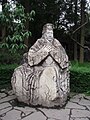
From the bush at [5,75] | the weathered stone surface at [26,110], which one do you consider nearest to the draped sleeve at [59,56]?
the weathered stone surface at [26,110]

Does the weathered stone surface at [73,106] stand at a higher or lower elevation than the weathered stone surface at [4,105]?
lower

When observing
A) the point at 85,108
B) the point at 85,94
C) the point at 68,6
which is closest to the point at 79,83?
the point at 85,94

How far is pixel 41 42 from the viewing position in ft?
15.4

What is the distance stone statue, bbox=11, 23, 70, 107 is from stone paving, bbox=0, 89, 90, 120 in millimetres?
169

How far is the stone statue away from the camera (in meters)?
4.23

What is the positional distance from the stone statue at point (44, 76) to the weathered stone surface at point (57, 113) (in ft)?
0.56

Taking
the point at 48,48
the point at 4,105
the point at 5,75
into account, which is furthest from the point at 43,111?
the point at 5,75

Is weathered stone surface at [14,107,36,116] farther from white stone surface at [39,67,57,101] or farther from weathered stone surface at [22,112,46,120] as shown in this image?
white stone surface at [39,67,57,101]

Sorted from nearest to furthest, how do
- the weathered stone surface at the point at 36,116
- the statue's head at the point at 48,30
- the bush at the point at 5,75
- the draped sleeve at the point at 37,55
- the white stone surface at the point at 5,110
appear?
the weathered stone surface at the point at 36,116 → the white stone surface at the point at 5,110 → the draped sleeve at the point at 37,55 → the statue's head at the point at 48,30 → the bush at the point at 5,75

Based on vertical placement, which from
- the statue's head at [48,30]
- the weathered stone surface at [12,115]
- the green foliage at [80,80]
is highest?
the statue's head at [48,30]

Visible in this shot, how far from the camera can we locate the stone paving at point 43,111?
388 centimetres

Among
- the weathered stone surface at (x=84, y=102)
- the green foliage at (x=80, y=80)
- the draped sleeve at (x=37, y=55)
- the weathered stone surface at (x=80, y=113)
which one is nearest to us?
the weathered stone surface at (x=80, y=113)

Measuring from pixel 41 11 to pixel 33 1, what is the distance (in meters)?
0.94

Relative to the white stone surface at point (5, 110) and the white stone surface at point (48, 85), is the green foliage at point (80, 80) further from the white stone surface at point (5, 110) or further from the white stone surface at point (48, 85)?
the white stone surface at point (5, 110)
